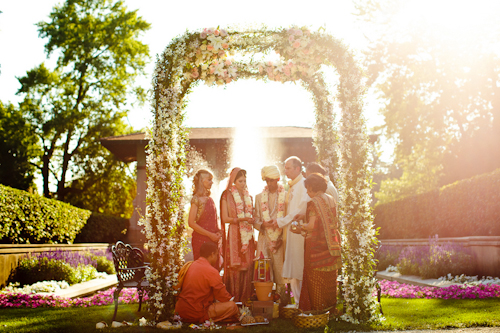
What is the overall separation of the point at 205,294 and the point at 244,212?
1.46 metres

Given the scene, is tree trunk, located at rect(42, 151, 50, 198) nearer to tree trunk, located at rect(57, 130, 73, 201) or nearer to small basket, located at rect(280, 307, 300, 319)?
tree trunk, located at rect(57, 130, 73, 201)

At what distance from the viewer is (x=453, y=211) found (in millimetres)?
12375

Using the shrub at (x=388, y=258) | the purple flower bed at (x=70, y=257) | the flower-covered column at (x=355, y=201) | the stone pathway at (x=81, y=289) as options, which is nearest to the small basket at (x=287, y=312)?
the flower-covered column at (x=355, y=201)

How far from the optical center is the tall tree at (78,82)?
25.5 metres

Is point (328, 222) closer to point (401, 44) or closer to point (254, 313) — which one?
point (254, 313)

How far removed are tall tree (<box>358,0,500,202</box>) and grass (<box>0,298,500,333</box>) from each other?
614 inches

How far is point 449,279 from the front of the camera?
980cm

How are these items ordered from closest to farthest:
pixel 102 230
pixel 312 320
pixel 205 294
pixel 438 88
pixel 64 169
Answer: pixel 312 320 → pixel 205 294 → pixel 102 230 → pixel 438 88 → pixel 64 169

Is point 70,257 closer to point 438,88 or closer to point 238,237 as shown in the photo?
point 238,237

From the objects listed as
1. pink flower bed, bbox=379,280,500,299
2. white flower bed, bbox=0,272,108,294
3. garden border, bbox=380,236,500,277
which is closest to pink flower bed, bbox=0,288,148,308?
white flower bed, bbox=0,272,108,294

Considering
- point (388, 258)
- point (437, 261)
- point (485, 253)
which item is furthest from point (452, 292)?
point (388, 258)

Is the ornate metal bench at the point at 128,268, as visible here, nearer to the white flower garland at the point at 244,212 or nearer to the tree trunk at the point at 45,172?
the white flower garland at the point at 244,212

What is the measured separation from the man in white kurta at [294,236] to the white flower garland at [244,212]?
1.72 ft

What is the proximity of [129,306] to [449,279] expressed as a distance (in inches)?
283
